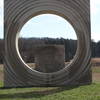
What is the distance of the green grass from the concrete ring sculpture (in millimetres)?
1371

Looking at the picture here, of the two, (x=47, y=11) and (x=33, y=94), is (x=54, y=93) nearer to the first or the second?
(x=33, y=94)

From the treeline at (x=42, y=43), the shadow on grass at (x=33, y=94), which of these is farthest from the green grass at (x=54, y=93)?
the treeline at (x=42, y=43)

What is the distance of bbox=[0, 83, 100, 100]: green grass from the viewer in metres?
16.5

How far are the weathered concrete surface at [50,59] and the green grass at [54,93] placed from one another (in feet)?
19.1

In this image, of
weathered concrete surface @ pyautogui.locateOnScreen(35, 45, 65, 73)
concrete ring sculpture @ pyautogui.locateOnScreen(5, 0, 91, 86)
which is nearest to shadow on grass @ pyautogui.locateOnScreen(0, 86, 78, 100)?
concrete ring sculpture @ pyautogui.locateOnScreen(5, 0, 91, 86)

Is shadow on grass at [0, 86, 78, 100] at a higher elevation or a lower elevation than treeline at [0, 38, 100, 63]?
lower

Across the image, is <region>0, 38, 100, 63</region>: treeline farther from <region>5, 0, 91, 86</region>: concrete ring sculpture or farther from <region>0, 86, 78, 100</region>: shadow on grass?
<region>0, 86, 78, 100</region>: shadow on grass

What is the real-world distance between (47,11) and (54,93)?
5.07 m

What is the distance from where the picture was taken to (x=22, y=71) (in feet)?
69.7

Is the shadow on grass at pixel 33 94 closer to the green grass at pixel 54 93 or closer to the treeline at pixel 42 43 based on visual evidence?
the green grass at pixel 54 93

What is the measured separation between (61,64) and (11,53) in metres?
6.05

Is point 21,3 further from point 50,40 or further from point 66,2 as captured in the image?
point 50,40

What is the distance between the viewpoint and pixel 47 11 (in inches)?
845

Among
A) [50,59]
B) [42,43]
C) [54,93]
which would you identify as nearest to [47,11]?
[54,93]
